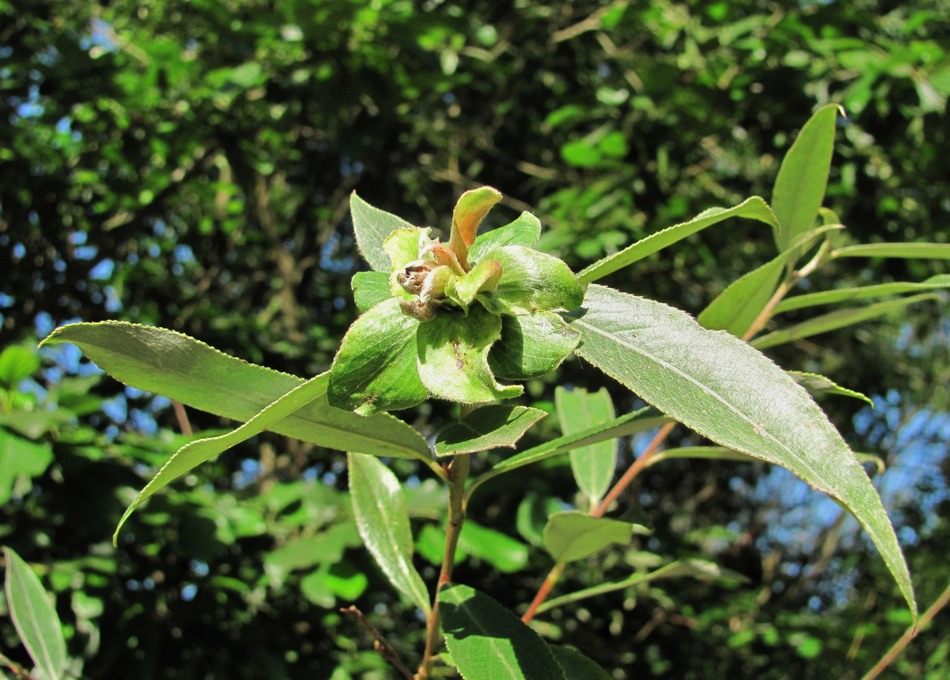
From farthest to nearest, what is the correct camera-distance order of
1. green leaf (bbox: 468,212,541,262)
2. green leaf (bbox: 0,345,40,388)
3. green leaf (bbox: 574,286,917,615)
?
1. green leaf (bbox: 0,345,40,388)
2. green leaf (bbox: 468,212,541,262)
3. green leaf (bbox: 574,286,917,615)

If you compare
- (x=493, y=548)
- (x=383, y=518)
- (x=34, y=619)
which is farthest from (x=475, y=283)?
(x=493, y=548)

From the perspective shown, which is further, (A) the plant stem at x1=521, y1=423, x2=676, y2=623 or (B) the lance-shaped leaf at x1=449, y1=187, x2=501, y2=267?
(A) the plant stem at x1=521, y1=423, x2=676, y2=623

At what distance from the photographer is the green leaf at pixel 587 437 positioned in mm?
546

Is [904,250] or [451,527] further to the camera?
[904,250]

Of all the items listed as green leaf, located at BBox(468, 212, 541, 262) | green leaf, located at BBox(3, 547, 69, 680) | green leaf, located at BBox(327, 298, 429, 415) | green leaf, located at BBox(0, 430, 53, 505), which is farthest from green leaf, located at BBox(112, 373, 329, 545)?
green leaf, located at BBox(0, 430, 53, 505)

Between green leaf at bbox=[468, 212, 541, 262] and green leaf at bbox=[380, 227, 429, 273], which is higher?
green leaf at bbox=[380, 227, 429, 273]

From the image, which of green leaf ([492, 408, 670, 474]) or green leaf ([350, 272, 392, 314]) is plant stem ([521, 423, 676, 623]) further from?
green leaf ([350, 272, 392, 314])

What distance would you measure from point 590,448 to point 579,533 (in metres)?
0.23

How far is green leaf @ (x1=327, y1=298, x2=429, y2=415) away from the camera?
0.43 metres

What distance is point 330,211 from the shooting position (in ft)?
9.61

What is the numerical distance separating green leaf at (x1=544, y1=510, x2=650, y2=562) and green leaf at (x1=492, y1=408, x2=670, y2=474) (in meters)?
0.14

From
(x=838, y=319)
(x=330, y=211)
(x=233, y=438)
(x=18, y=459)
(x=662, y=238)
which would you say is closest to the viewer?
(x=233, y=438)

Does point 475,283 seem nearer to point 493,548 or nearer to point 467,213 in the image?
point 467,213

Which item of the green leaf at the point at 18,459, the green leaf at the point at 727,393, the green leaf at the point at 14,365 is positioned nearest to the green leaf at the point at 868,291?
the green leaf at the point at 727,393
